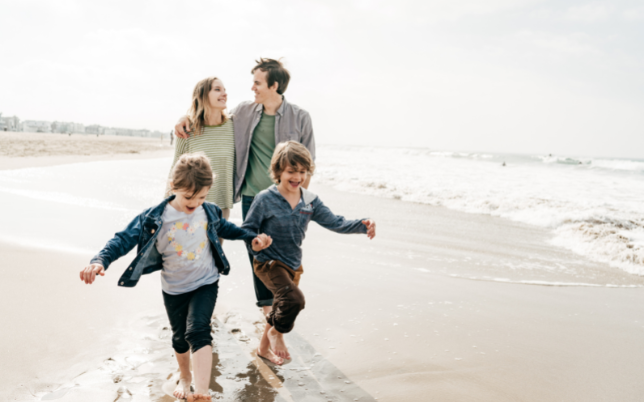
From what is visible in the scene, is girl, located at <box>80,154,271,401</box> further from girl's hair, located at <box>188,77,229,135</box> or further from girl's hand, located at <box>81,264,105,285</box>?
girl's hair, located at <box>188,77,229,135</box>

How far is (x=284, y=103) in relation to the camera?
11.1 feet

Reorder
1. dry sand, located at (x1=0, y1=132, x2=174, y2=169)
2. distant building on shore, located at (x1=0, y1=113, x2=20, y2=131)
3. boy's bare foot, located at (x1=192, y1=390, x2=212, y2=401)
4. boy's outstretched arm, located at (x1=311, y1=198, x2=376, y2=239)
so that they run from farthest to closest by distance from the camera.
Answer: distant building on shore, located at (x1=0, y1=113, x2=20, y2=131) → dry sand, located at (x1=0, y1=132, x2=174, y2=169) → boy's outstretched arm, located at (x1=311, y1=198, x2=376, y2=239) → boy's bare foot, located at (x1=192, y1=390, x2=212, y2=401)

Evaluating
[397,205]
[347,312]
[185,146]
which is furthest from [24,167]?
[347,312]

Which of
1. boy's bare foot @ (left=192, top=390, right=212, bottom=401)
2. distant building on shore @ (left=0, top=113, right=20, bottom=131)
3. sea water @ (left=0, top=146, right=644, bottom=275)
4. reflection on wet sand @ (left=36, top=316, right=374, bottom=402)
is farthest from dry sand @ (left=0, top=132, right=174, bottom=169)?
distant building on shore @ (left=0, top=113, right=20, bottom=131)

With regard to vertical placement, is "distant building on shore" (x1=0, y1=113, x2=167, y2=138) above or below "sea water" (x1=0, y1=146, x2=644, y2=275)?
Result: above

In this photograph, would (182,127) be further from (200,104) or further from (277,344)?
(277,344)

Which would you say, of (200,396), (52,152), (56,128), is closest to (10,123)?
(56,128)

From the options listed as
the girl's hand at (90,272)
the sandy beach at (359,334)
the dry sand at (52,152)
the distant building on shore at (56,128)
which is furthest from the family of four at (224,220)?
the distant building on shore at (56,128)

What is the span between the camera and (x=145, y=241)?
2234 mm

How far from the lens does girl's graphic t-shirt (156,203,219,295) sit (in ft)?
7.57

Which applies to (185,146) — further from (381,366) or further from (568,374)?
(568,374)

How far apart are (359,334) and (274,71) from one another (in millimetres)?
2143

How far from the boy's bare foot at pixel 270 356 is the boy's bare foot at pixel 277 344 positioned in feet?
0.08

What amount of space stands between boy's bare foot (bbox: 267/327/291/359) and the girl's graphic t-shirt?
2.30 feet
